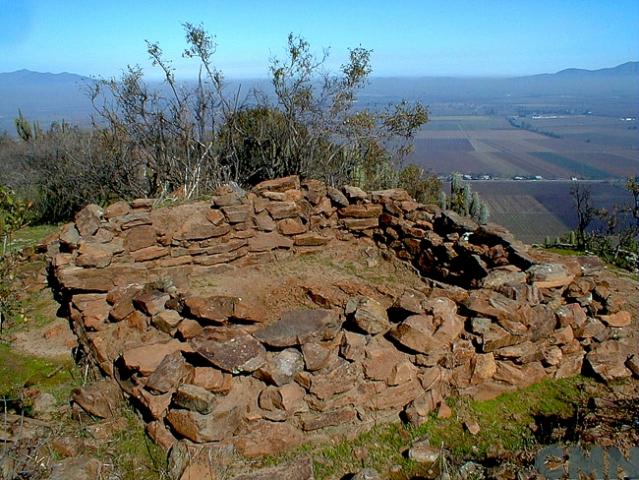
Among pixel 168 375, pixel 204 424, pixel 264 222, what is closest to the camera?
pixel 204 424

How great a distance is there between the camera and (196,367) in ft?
18.7

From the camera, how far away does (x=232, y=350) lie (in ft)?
18.9

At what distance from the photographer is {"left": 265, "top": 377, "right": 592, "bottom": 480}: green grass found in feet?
18.1

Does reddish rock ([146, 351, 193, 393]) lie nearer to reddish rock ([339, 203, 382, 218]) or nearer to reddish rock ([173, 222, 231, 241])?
reddish rock ([173, 222, 231, 241])

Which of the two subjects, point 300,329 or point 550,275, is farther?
point 550,275

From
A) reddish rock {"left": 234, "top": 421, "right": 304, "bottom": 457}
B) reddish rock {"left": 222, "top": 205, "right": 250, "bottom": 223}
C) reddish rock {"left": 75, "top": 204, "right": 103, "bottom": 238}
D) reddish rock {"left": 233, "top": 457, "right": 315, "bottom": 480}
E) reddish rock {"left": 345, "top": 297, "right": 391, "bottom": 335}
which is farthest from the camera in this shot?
reddish rock {"left": 222, "top": 205, "right": 250, "bottom": 223}

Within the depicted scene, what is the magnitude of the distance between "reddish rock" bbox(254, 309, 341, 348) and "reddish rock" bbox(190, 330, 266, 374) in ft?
A: 0.53

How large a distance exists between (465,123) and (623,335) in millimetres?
91503

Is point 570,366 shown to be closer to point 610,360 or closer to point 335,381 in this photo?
point 610,360

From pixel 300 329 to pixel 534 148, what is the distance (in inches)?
2617

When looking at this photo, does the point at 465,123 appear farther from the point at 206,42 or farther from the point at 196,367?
the point at 196,367

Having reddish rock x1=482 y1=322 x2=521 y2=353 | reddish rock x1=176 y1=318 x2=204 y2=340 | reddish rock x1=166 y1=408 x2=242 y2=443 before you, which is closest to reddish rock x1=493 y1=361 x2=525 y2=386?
reddish rock x1=482 y1=322 x2=521 y2=353

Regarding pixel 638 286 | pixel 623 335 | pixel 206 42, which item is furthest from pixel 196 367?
pixel 206 42

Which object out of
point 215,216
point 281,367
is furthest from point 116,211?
point 281,367
